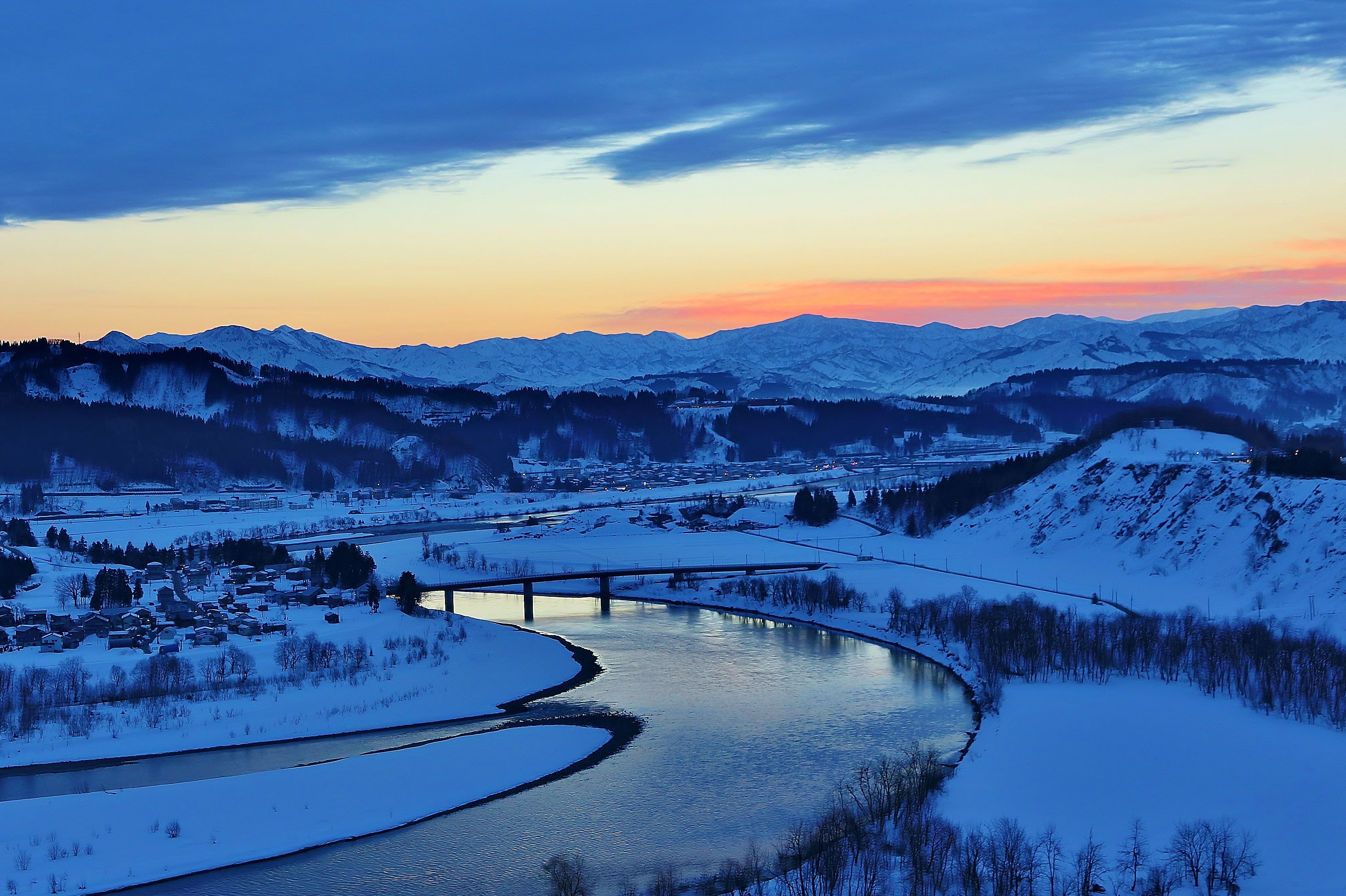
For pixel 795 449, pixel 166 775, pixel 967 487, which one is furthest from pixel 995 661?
pixel 795 449

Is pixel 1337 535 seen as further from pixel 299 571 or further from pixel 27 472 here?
pixel 27 472

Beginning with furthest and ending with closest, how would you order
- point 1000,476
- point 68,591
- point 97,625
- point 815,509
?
point 815,509, point 1000,476, point 68,591, point 97,625

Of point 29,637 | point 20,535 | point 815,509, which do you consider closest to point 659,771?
point 29,637

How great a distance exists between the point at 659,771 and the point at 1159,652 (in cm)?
1964

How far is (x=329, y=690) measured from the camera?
123 ft

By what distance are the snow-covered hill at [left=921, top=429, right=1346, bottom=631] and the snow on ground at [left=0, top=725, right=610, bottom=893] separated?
1279 inches

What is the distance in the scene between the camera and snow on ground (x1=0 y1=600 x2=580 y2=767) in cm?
3206

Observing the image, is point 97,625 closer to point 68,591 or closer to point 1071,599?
point 68,591

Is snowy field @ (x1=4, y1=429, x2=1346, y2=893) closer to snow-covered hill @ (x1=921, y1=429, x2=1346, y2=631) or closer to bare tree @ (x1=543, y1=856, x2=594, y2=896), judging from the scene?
snow-covered hill @ (x1=921, y1=429, x2=1346, y2=631)

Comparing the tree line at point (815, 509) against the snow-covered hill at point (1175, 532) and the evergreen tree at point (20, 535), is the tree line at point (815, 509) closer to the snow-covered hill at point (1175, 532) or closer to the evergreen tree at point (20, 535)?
the snow-covered hill at point (1175, 532)

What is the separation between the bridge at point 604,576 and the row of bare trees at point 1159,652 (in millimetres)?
18093

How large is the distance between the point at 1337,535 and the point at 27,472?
432 feet

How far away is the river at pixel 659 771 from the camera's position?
23.6 meters

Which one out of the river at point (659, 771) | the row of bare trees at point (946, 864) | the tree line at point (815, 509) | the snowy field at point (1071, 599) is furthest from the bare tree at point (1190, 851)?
the tree line at point (815, 509)
